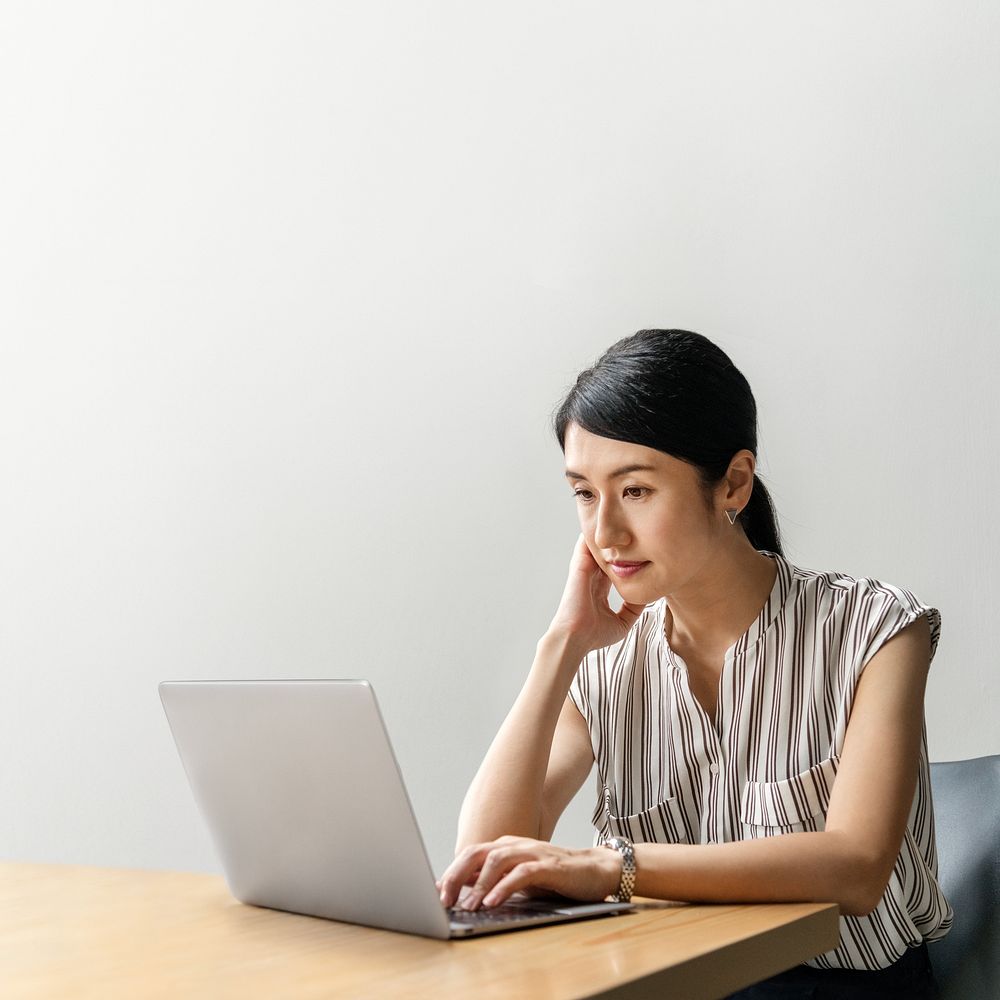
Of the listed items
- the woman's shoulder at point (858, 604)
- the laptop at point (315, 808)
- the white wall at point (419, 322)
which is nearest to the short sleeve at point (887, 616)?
the woman's shoulder at point (858, 604)

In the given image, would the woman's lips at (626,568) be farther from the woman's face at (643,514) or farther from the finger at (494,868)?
the finger at (494,868)

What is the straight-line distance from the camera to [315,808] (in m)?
0.97

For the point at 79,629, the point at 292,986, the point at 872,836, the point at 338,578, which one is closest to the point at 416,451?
the point at 338,578

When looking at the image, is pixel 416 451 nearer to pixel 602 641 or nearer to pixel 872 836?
pixel 602 641

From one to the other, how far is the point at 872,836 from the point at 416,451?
4.63 ft

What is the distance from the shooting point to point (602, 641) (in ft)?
5.02

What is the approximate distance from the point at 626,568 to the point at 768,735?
0.25m

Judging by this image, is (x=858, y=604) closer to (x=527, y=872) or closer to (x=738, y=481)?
(x=738, y=481)

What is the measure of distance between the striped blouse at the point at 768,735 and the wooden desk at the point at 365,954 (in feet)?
1.15

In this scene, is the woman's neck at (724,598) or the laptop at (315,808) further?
the woman's neck at (724,598)

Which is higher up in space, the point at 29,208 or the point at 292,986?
the point at 29,208

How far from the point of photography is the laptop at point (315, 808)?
2.92ft

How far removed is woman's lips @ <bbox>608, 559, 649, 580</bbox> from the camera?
1.42 m

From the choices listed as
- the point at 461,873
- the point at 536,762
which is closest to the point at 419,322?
the point at 536,762
